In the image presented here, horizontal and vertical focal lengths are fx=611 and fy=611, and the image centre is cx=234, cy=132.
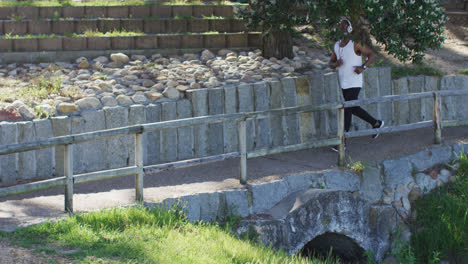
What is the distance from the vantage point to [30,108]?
A: 763 cm

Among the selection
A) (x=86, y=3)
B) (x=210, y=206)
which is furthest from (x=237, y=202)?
(x=86, y=3)

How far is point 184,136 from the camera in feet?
27.3

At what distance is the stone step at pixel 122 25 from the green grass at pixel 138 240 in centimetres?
550

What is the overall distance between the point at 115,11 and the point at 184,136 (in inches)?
155

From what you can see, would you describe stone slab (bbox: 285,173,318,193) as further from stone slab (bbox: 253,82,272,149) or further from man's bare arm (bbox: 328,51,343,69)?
man's bare arm (bbox: 328,51,343,69)

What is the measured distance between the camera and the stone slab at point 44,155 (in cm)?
742

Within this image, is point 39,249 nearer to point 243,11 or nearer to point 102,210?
point 102,210

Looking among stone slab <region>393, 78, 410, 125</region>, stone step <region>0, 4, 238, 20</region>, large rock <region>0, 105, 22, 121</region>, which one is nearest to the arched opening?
stone slab <region>393, 78, 410, 125</region>

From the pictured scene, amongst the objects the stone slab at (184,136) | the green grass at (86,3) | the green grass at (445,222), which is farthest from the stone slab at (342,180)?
the green grass at (86,3)

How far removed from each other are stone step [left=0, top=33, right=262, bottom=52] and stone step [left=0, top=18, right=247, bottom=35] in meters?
0.46

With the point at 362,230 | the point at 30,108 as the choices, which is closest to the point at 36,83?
the point at 30,108

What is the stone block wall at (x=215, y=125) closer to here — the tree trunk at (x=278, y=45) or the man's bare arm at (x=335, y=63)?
the man's bare arm at (x=335, y=63)

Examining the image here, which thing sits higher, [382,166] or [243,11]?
[243,11]

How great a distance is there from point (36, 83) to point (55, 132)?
1.30m
